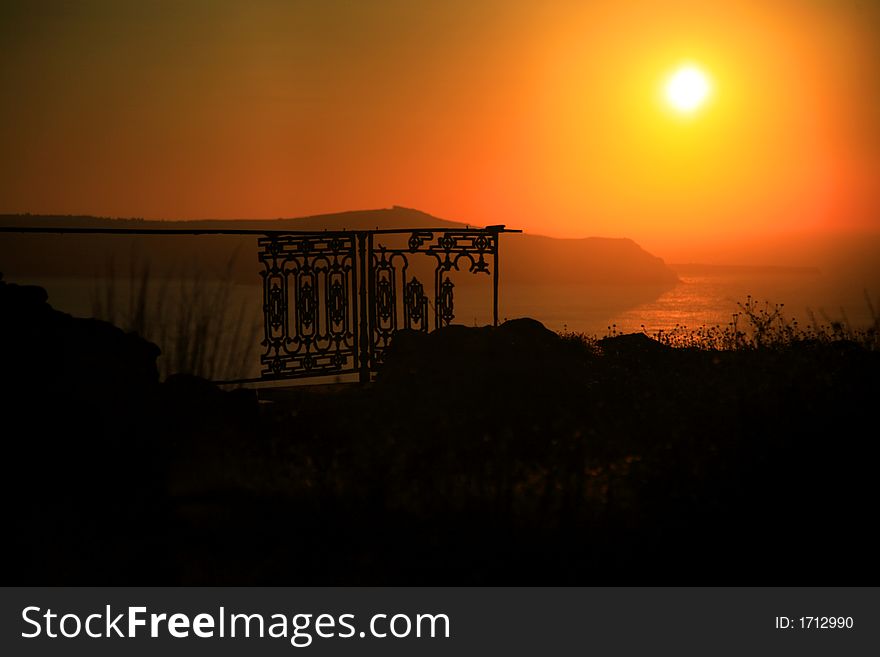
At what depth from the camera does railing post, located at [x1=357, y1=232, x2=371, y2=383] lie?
1128 centimetres

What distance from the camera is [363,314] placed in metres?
Result: 11.4

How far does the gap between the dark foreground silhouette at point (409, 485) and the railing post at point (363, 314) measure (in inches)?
136

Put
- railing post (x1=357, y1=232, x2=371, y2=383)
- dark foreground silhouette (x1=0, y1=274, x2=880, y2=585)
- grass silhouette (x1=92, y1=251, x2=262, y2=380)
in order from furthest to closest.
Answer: railing post (x1=357, y1=232, x2=371, y2=383), grass silhouette (x1=92, y1=251, x2=262, y2=380), dark foreground silhouette (x1=0, y1=274, x2=880, y2=585)

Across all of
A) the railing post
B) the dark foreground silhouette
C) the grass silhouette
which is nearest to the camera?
the dark foreground silhouette

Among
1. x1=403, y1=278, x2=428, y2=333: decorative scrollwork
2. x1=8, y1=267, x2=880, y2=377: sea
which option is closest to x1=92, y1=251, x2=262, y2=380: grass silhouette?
x1=8, y1=267, x2=880, y2=377: sea

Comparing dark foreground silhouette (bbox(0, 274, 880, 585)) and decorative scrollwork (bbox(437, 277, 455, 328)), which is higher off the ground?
decorative scrollwork (bbox(437, 277, 455, 328))

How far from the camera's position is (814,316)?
956cm

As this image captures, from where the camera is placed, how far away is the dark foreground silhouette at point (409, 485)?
483 cm

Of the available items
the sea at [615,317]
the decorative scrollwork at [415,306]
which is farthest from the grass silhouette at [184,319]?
the decorative scrollwork at [415,306]

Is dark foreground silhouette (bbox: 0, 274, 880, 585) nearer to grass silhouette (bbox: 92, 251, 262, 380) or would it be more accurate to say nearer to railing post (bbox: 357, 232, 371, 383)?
grass silhouette (bbox: 92, 251, 262, 380)

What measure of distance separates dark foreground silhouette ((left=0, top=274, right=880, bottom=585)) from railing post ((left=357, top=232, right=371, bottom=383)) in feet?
11.3

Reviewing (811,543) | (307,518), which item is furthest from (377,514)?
(811,543)

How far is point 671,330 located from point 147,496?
35.0 feet
